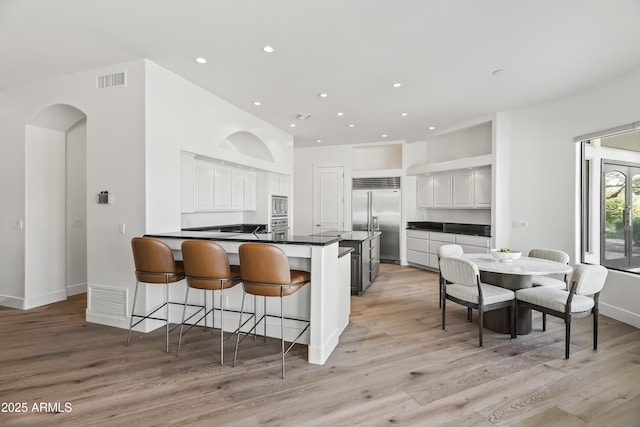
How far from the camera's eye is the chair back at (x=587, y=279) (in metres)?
2.68

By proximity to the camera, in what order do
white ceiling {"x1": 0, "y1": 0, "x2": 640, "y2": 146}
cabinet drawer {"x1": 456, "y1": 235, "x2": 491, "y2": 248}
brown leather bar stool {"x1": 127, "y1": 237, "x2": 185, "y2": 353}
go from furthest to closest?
cabinet drawer {"x1": 456, "y1": 235, "x2": 491, "y2": 248} < brown leather bar stool {"x1": 127, "y1": 237, "x2": 185, "y2": 353} < white ceiling {"x1": 0, "y1": 0, "x2": 640, "y2": 146}

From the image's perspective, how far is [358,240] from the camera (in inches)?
175

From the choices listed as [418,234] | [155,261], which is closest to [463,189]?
[418,234]

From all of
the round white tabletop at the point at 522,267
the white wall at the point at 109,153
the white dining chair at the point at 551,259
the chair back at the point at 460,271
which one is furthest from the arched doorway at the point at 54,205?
the white dining chair at the point at 551,259

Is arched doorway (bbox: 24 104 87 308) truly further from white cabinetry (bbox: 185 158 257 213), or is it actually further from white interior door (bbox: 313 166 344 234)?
white interior door (bbox: 313 166 344 234)

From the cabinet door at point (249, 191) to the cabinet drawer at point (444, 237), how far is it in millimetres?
3778

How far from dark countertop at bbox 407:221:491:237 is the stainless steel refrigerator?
1.49 feet

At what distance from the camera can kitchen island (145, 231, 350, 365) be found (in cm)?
261

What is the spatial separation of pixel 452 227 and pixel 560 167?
8.01 ft

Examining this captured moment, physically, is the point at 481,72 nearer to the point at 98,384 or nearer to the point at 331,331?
the point at 331,331

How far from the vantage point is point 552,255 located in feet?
12.3

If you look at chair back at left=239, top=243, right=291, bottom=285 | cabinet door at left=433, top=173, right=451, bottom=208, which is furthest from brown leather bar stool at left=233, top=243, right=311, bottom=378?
cabinet door at left=433, top=173, right=451, bottom=208

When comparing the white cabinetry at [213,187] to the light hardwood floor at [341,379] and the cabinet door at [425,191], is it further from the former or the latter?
the cabinet door at [425,191]

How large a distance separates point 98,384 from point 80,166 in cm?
367
